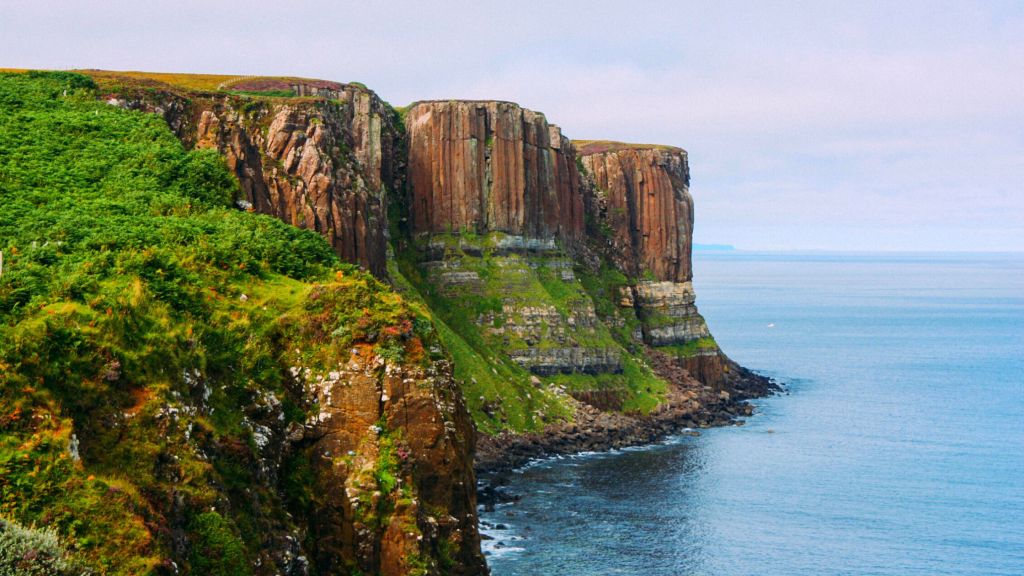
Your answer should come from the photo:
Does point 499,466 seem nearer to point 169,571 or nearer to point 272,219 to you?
point 272,219

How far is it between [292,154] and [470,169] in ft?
158

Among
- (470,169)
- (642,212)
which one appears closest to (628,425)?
(470,169)

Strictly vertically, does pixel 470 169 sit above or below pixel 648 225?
above

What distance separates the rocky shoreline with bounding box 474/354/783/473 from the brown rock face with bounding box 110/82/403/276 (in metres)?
21.0

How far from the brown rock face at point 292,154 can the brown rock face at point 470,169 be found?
2412 cm

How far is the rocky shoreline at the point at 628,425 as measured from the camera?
368 ft

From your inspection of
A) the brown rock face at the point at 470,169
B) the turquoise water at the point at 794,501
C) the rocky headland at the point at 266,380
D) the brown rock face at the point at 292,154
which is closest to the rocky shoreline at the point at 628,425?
the rocky headland at the point at 266,380

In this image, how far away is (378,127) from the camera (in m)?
146

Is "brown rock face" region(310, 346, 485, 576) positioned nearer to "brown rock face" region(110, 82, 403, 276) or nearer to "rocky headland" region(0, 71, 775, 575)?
"rocky headland" region(0, 71, 775, 575)

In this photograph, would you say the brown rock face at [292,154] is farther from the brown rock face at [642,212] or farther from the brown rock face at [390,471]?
the brown rock face at [642,212]

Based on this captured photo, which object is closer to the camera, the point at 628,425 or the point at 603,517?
the point at 603,517

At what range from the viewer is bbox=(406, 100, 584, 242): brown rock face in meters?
150

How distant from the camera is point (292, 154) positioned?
10462cm

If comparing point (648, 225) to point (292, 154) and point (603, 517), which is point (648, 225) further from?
point (603, 517)
